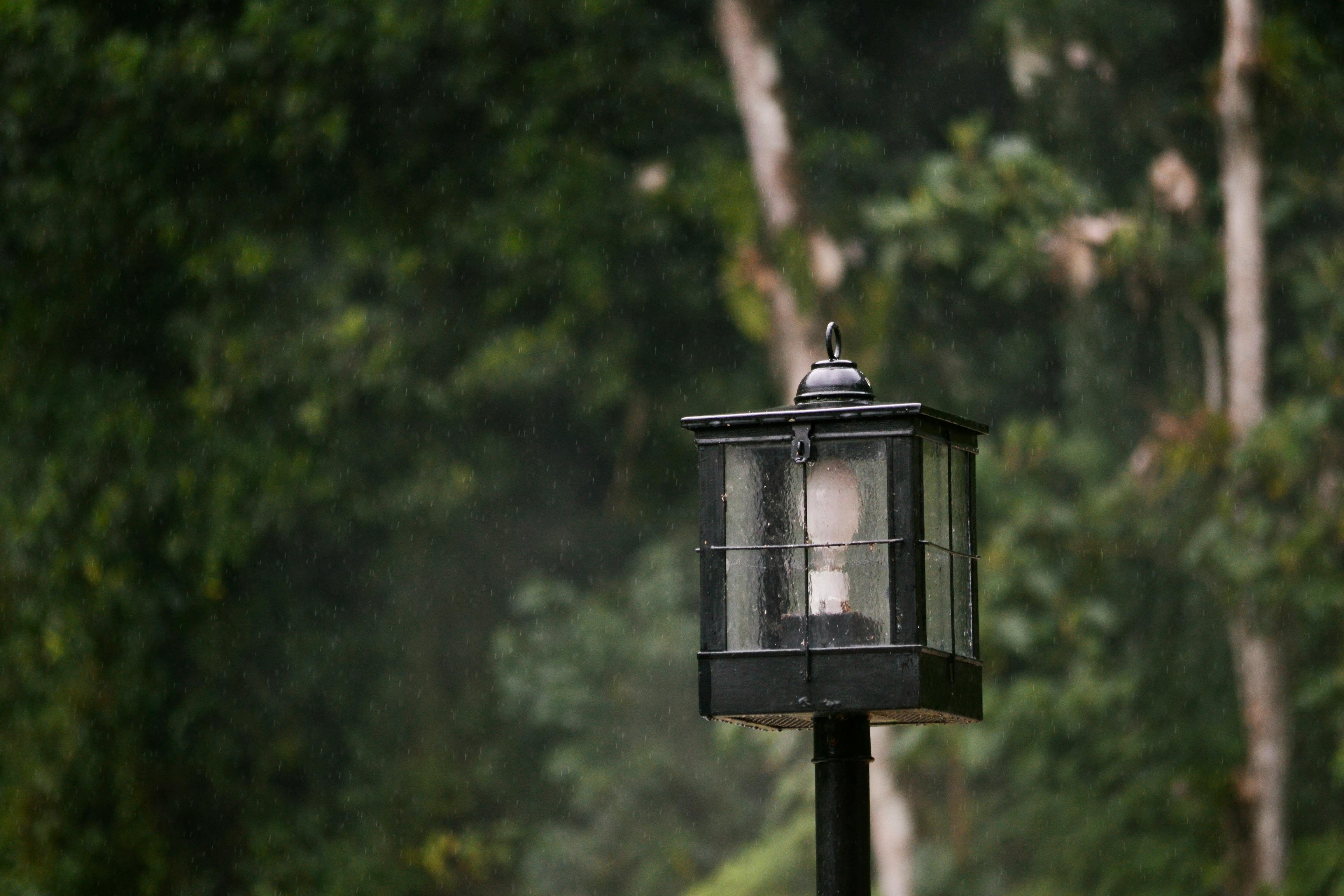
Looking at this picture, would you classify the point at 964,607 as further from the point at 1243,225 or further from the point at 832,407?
the point at 1243,225

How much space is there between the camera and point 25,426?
1213 cm

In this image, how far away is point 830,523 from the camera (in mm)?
3365

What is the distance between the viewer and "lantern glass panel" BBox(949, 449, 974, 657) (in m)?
3.50

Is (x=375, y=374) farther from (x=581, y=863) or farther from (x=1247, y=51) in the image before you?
(x=1247, y=51)

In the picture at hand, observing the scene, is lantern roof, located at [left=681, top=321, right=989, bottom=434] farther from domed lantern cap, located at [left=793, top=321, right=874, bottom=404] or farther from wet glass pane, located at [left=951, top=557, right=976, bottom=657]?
wet glass pane, located at [left=951, top=557, right=976, bottom=657]

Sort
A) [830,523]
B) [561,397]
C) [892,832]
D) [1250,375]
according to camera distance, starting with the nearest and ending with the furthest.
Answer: [830,523] < [1250,375] < [892,832] < [561,397]

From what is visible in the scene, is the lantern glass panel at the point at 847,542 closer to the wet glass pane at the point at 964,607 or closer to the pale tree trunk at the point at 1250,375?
the wet glass pane at the point at 964,607

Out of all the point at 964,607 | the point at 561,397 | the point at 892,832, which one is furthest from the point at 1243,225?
the point at 964,607

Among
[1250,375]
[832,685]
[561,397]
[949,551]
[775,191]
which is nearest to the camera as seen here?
[832,685]

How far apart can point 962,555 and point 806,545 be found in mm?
351

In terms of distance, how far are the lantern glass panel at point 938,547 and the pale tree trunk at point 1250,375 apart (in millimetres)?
5894

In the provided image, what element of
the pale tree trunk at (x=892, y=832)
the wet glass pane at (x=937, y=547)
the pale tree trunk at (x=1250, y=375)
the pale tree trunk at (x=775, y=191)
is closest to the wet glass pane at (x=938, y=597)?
the wet glass pane at (x=937, y=547)

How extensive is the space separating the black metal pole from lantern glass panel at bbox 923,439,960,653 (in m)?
0.20

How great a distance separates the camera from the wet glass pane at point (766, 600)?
333 centimetres
